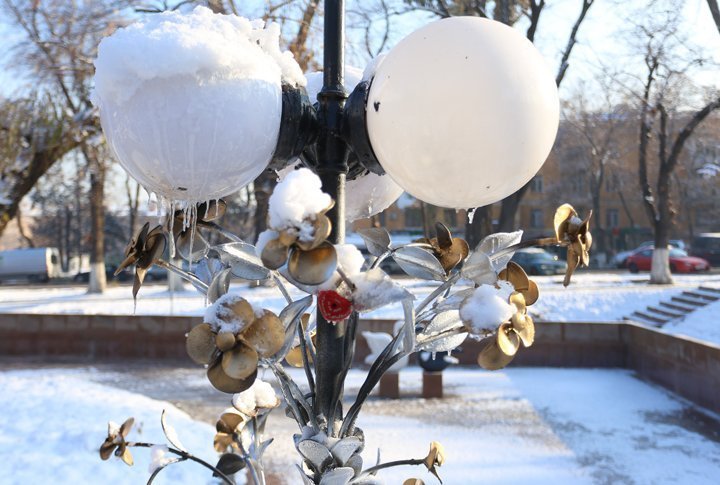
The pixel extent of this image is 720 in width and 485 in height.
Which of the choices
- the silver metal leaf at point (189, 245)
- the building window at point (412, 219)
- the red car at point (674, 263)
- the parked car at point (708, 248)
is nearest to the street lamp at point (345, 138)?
the silver metal leaf at point (189, 245)

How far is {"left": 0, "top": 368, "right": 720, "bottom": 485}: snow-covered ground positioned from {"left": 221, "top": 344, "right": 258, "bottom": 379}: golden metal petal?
4.01 metres

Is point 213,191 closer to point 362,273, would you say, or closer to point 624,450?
point 362,273

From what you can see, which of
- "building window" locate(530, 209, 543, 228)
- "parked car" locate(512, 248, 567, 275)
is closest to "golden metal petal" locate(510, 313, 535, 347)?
"parked car" locate(512, 248, 567, 275)

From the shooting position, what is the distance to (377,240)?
3.80 ft

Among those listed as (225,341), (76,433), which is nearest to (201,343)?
(225,341)

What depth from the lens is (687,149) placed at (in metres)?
Answer: 29.6

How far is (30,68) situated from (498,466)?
11.5m

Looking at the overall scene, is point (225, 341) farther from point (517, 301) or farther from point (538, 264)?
point (538, 264)

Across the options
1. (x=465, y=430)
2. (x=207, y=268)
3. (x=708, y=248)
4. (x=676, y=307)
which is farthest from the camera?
(x=708, y=248)

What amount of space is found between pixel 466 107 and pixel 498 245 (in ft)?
1.03

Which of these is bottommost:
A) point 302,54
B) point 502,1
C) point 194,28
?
point 194,28

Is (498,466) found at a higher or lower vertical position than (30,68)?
lower

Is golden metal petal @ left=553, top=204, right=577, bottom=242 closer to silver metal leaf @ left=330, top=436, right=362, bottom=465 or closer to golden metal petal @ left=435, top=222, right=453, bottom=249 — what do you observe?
golden metal petal @ left=435, top=222, right=453, bottom=249

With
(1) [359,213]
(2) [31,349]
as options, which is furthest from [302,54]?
(1) [359,213]
